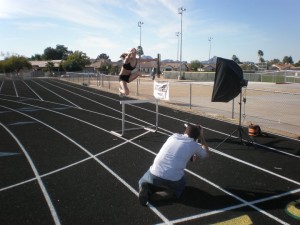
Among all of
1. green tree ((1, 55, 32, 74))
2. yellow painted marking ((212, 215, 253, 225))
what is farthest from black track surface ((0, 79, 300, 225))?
green tree ((1, 55, 32, 74))

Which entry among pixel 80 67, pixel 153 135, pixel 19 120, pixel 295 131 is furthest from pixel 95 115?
pixel 80 67

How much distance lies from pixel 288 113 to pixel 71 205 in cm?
1387

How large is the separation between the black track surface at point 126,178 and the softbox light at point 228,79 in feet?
5.44

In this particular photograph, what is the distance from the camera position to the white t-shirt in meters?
5.88

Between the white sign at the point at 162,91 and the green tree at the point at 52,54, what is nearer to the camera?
the white sign at the point at 162,91

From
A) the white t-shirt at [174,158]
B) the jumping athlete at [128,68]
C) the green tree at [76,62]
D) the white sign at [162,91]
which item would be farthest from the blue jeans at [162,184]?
the green tree at [76,62]

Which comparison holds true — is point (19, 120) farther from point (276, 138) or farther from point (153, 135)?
Answer: point (276, 138)

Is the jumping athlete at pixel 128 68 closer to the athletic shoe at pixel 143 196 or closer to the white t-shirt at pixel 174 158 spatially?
the white t-shirt at pixel 174 158

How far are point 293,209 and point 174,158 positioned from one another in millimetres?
2311

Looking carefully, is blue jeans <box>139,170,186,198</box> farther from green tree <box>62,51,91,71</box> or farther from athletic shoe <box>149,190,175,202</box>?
green tree <box>62,51,91,71</box>

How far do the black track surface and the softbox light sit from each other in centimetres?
166

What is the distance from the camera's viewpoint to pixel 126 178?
287 inches

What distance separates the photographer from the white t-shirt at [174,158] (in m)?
5.88

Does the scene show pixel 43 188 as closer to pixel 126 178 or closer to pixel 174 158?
pixel 126 178
